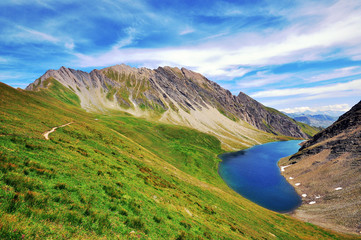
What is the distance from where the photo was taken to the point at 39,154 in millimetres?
17859

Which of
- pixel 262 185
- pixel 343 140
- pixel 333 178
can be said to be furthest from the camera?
pixel 343 140

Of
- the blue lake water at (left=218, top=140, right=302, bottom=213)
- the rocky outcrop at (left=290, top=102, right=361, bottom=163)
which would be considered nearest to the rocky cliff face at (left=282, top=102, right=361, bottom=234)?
the rocky outcrop at (left=290, top=102, right=361, bottom=163)

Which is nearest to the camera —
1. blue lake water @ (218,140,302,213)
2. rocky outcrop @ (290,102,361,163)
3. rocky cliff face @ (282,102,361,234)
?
rocky cliff face @ (282,102,361,234)

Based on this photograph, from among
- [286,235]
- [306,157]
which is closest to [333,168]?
[306,157]

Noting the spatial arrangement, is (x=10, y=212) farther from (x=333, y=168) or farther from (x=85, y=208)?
(x=333, y=168)

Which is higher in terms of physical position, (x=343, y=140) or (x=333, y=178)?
(x=343, y=140)

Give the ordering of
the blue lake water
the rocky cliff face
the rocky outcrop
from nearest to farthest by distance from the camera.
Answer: the rocky cliff face
the blue lake water
the rocky outcrop

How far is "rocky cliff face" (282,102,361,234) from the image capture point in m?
54.2

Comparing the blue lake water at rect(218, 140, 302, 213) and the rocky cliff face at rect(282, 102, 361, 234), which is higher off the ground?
the rocky cliff face at rect(282, 102, 361, 234)

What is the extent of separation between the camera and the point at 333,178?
76.2 m

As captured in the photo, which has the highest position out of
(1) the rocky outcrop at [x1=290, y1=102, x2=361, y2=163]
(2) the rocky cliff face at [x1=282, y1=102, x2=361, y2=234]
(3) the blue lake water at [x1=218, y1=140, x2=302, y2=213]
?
(1) the rocky outcrop at [x1=290, y1=102, x2=361, y2=163]

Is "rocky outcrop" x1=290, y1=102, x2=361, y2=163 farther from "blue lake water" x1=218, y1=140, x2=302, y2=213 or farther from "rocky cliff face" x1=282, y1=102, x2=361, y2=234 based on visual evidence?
"blue lake water" x1=218, y1=140, x2=302, y2=213

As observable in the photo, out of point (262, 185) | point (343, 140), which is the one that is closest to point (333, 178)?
point (262, 185)

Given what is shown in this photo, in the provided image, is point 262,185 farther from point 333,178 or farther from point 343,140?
point 343,140
